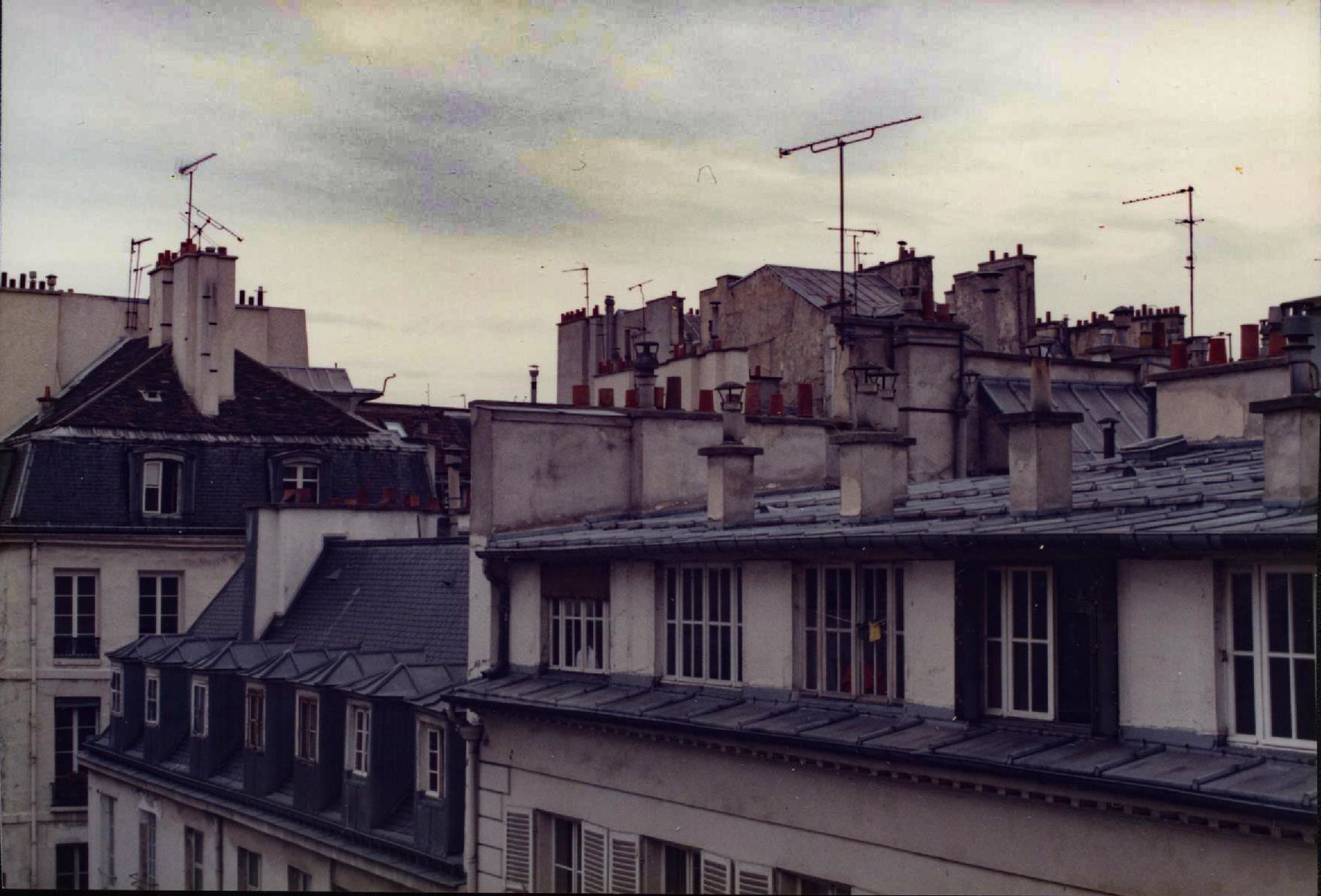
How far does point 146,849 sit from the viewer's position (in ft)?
105

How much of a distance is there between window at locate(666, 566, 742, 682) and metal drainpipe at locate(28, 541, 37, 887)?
78.6ft

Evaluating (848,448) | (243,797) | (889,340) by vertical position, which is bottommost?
(243,797)

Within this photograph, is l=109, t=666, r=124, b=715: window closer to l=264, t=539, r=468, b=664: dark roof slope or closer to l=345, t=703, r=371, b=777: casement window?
l=264, t=539, r=468, b=664: dark roof slope

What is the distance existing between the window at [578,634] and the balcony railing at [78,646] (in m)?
21.5

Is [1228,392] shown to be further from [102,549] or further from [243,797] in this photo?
[102,549]

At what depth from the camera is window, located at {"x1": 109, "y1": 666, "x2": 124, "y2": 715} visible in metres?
34.1

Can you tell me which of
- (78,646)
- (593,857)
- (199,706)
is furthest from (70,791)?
(593,857)

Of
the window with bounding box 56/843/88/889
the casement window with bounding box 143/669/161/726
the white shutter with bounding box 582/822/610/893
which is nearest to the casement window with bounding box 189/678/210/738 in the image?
the casement window with bounding box 143/669/161/726

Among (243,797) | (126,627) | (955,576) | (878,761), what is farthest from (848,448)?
(126,627)

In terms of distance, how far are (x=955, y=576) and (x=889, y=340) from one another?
1411 centimetres


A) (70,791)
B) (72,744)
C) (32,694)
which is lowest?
(70,791)

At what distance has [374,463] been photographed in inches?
1706

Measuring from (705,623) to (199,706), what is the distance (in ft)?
50.2

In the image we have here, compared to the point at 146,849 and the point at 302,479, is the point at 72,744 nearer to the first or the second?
the point at 302,479
